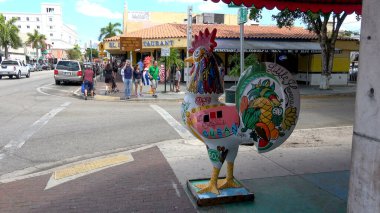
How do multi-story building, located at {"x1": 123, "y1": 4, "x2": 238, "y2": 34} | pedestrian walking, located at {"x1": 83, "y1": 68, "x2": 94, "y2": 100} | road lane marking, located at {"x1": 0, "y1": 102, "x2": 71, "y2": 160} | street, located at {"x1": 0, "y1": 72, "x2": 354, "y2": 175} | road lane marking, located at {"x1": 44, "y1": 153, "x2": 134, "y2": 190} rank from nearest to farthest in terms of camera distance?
road lane marking, located at {"x1": 44, "y1": 153, "x2": 134, "y2": 190} < street, located at {"x1": 0, "y1": 72, "x2": 354, "y2": 175} < road lane marking, located at {"x1": 0, "y1": 102, "x2": 71, "y2": 160} < pedestrian walking, located at {"x1": 83, "y1": 68, "x2": 94, "y2": 100} < multi-story building, located at {"x1": 123, "y1": 4, "x2": 238, "y2": 34}

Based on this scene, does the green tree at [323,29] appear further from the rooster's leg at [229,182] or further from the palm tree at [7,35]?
Answer: the palm tree at [7,35]

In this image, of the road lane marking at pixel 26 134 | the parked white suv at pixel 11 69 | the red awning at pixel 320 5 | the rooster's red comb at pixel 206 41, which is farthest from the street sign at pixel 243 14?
the parked white suv at pixel 11 69

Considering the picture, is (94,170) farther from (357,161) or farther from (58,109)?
(58,109)

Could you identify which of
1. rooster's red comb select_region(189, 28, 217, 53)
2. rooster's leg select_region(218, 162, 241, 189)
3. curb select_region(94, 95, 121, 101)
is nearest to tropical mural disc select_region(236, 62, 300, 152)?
rooster's red comb select_region(189, 28, 217, 53)

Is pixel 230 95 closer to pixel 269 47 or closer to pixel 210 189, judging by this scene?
pixel 210 189

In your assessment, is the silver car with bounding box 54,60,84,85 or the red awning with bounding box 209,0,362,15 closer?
the red awning with bounding box 209,0,362,15

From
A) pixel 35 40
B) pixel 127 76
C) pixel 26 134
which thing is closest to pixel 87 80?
pixel 127 76

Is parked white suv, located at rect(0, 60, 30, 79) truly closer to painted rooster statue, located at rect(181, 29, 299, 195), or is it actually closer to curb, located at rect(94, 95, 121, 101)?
curb, located at rect(94, 95, 121, 101)

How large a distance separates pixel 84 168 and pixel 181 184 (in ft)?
6.50

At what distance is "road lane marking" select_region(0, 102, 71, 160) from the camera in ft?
25.4

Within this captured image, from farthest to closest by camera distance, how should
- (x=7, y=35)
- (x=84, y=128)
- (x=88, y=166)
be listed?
1. (x=7, y=35)
2. (x=84, y=128)
3. (x=88, y=166)

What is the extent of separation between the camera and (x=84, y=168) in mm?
6344

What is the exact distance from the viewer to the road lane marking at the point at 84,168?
5750mm

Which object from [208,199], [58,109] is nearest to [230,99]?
[208,199]
